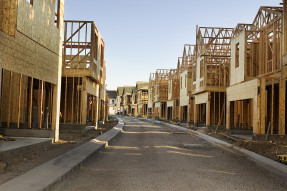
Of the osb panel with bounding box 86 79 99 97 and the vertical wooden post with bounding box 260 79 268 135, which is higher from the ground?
the osb panel with bounding box 86 79 99 97

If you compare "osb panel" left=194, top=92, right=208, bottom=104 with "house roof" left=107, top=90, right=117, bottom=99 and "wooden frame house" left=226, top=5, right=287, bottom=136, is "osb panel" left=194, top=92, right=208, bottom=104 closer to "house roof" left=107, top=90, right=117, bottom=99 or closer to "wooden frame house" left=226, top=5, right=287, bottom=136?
"wooden frame house" left=226, top=5, right=287, bottom=136

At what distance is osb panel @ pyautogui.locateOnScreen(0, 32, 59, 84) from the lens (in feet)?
31.8

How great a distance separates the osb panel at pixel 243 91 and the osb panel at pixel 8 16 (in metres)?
12.6

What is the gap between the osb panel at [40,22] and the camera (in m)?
10.8

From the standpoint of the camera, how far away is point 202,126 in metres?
30.8

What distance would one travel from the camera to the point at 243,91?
18.7 metres

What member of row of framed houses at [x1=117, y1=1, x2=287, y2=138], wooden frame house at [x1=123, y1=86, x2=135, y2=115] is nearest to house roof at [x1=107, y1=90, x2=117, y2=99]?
wooden frame house at [x1=123, y1=86, x2=135, y2=115]

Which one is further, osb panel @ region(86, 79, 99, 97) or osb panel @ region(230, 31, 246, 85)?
osb panel @ region(86, 79, 99, 97)

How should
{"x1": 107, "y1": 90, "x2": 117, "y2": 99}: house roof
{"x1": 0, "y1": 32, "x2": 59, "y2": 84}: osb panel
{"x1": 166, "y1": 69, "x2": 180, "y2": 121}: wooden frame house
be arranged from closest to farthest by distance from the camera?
1. {"x1": 0, "y1": 32, "x2": 59, "y2": 84}: osb panel
2. {"x1": 166, "y1": 69, "x2": 180, "y2": 121}: wooden frame house
3. {"x1": 107, "y1": 90, "x2": 117, "y2": 99}: house roof

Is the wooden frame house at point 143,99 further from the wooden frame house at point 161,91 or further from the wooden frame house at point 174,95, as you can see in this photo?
the wooden frame house at point 174,95

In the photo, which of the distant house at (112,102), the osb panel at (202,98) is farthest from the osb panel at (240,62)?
the distant house at (112,102)

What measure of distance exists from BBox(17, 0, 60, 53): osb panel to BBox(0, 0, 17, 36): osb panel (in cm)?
45

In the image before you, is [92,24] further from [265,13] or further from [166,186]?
[166,186]

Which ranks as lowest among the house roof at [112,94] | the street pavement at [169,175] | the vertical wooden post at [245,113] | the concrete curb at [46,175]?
the street pavement at [169,175]
